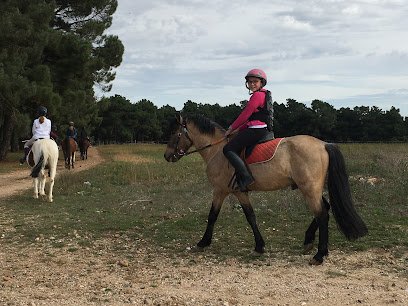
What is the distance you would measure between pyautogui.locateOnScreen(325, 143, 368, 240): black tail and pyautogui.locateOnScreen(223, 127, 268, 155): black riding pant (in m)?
0.99

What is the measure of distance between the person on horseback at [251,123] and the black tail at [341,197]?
101 cm

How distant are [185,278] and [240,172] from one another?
5.92 ft

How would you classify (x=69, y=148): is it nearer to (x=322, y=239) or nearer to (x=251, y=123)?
(x=251, y=123)

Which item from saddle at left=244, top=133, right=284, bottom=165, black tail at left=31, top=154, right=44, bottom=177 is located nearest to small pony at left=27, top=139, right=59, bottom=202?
black tail at left=31, top=154, right=44, bottom=177

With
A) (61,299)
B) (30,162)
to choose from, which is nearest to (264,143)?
(61,299)

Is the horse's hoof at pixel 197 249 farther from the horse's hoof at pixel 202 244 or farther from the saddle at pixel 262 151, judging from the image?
the saddle at pixel 262 151

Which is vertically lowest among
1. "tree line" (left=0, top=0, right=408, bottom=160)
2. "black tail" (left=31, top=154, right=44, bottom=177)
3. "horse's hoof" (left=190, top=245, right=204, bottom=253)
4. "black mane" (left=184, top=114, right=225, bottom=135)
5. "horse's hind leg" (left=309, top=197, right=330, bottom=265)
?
"horse's hoof" (left=190, top=245, right=204, bottom=253)

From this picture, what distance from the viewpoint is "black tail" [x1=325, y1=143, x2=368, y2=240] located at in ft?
20.5

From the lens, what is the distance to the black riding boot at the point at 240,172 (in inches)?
254

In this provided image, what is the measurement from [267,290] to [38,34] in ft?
73.1

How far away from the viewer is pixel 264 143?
6578 millimetres

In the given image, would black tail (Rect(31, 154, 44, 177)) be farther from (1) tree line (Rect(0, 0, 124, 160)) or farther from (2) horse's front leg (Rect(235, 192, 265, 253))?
(1) tree line (Rect(0, 0, 124, 160))

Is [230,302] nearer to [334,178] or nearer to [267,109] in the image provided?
[334,178]

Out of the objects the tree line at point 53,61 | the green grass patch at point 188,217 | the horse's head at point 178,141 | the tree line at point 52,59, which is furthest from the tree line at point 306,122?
the horse's head at point 178,141
